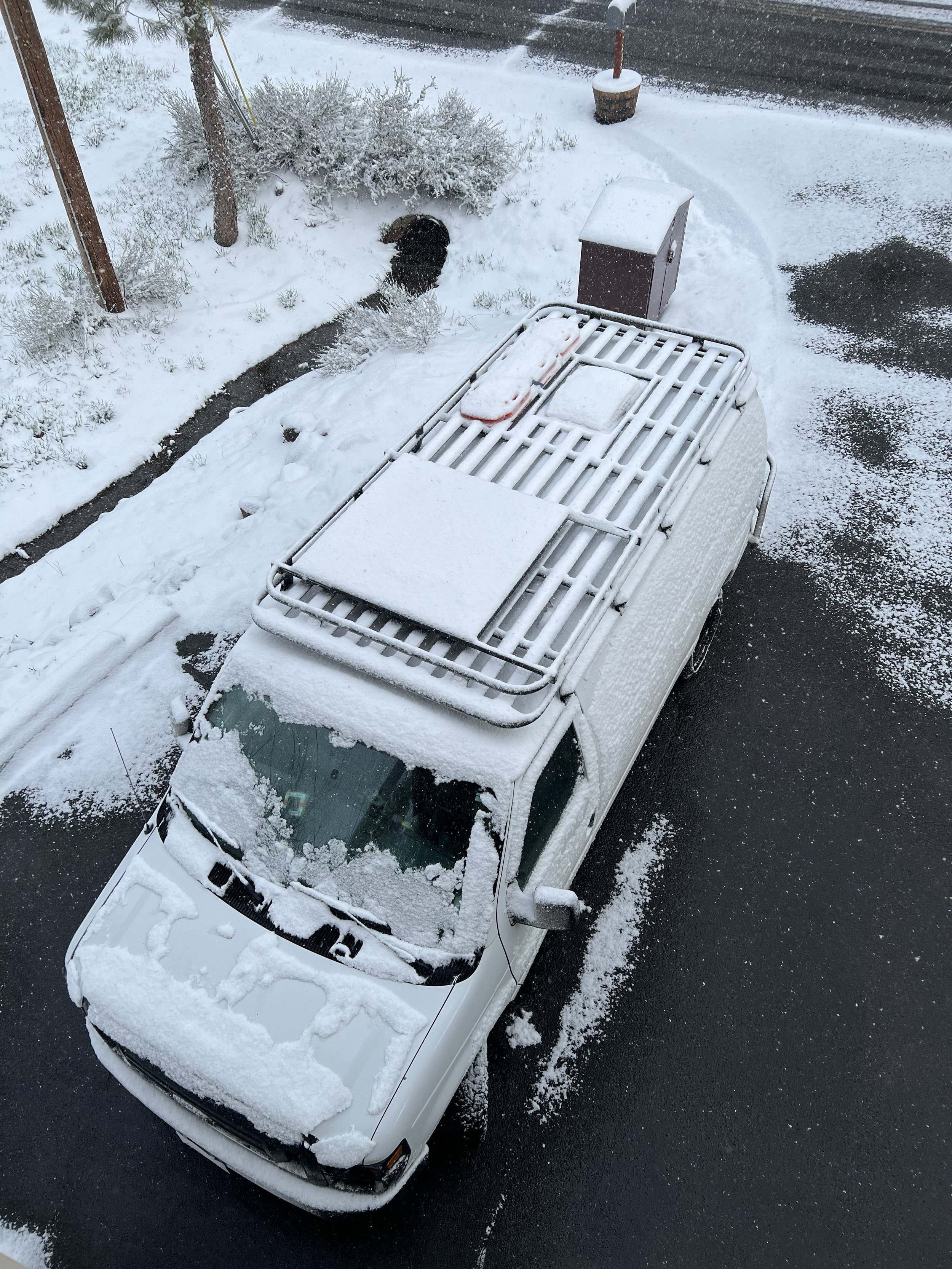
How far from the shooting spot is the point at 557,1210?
4.01m

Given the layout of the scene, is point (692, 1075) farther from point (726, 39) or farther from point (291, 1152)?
point (726, 39)

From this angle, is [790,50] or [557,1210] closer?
[557,1210]

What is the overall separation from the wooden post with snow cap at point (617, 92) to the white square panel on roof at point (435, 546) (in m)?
9.77

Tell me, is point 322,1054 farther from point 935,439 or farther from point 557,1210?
point 935,439

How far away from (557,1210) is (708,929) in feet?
5.59

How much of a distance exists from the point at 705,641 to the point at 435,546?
9.61 ft

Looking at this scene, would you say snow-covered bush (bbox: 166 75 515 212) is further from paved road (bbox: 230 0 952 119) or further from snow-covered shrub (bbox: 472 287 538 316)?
paved road (bbox: 230 0 952 119)

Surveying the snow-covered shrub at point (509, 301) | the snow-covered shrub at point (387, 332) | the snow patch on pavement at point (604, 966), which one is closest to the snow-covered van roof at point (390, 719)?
the snow patch on pavement at point (604, 966)

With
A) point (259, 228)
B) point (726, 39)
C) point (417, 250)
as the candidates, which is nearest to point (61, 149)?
point (259, 228)

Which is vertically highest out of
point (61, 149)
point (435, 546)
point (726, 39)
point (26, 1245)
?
point (61, 149)

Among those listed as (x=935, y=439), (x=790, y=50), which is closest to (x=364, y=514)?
(x=935, y=439)

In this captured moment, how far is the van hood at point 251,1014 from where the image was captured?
10.9ft

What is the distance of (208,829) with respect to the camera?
4.02m

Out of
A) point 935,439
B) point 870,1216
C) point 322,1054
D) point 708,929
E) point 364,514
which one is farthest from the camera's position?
point 935,439
